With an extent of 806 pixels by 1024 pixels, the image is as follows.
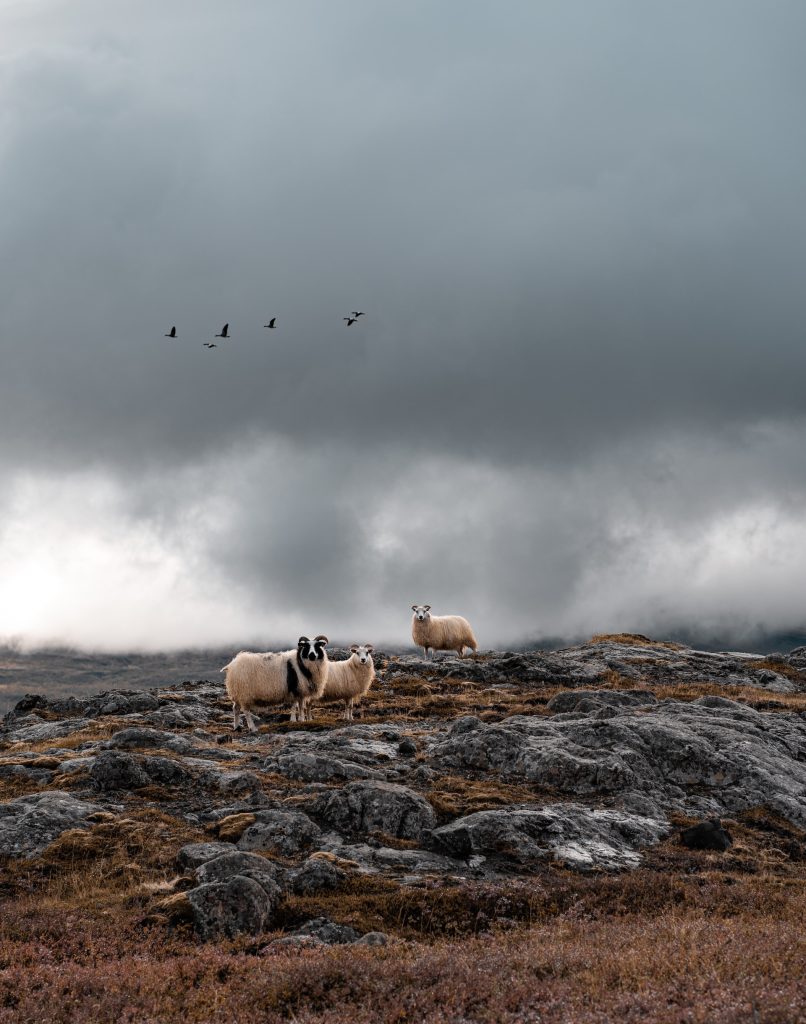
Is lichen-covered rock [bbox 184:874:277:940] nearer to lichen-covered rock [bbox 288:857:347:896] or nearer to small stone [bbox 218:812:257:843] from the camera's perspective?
lichen-covered rock [bbox 288:857:347:896]

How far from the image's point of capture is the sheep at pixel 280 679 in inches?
1272

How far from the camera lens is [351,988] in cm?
987

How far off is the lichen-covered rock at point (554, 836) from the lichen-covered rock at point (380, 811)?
0.64 meters

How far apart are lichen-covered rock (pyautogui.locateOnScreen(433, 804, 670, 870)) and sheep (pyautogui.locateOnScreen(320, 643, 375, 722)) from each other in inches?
629

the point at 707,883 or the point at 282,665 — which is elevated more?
the point at 282,665

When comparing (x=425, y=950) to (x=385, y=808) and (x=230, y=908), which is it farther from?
(x=385, y=808)

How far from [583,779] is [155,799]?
12077mm

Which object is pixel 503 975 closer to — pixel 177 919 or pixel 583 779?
pixel 177 919

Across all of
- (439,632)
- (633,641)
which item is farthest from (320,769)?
(633,641)

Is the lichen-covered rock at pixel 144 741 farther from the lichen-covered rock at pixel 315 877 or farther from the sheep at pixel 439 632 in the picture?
the sheep at pixel 439 632

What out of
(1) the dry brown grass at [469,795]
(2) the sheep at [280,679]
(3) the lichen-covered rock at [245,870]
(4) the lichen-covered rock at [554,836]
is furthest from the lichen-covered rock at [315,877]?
(2) the sheep at [280,679]

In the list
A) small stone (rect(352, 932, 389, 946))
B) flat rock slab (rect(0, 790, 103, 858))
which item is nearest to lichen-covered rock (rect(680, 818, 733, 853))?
small stone (rect(352, 932, 389, 946))

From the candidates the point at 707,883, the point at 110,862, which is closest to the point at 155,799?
the point at 110,862

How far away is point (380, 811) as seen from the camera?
18438 millimetres
